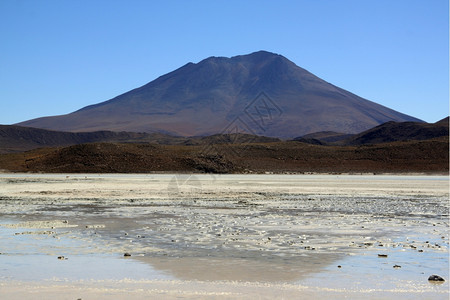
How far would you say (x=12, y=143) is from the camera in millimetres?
182625

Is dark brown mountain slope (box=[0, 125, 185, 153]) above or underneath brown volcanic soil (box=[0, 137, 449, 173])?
above

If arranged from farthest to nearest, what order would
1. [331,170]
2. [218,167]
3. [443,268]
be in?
[331,170] → [218,167] → [443,268]

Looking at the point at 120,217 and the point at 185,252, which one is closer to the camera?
the point at 185,252

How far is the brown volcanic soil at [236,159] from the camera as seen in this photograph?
72625 mm

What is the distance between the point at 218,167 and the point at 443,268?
62.7 metres

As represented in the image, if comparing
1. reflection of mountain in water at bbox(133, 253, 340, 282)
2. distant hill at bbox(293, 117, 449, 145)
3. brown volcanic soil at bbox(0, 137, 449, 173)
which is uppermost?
distant hill at bbox(293, 117, 449, 145)

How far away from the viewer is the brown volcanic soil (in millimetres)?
72625

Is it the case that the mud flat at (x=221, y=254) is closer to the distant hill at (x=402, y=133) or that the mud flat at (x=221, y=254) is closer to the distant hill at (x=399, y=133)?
the distant hill at (x=399, y=133)

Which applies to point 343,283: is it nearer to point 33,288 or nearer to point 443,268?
point 443,268

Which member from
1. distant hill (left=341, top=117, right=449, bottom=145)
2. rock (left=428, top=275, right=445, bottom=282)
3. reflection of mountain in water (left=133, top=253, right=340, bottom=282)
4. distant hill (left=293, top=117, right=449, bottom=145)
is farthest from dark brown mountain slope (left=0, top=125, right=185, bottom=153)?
rock (left=428, top=275, right=445, bottom=282)

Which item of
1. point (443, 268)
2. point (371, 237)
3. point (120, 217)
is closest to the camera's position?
point (443, 268)

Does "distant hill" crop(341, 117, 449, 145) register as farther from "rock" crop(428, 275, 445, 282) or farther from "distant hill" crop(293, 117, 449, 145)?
"rock" crop(428, 275, 445, 282)

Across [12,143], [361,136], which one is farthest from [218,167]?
[12,143]

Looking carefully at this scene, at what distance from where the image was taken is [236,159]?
275 ft
